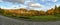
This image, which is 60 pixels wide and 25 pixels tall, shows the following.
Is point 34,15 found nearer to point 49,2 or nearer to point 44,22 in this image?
point 44,22

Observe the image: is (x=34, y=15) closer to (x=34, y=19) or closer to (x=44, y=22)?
(x=34, y=19)

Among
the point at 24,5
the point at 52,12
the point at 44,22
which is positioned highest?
the point at 24,5

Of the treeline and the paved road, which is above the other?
the treeline

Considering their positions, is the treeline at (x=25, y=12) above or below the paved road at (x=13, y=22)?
above

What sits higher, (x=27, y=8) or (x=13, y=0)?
(x=13, y=0)

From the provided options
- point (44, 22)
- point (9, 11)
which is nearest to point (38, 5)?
point (44, 22)

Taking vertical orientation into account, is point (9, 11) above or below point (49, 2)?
below

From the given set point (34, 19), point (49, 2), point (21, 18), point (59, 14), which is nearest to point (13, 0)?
point (21, 18)

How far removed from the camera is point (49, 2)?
1.54 meters

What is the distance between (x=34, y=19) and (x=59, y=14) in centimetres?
33

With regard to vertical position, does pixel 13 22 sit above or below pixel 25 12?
below

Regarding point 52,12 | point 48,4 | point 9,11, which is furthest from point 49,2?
point 9,11

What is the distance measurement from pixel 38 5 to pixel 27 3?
0.48 ft

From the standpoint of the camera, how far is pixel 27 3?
1.54m
